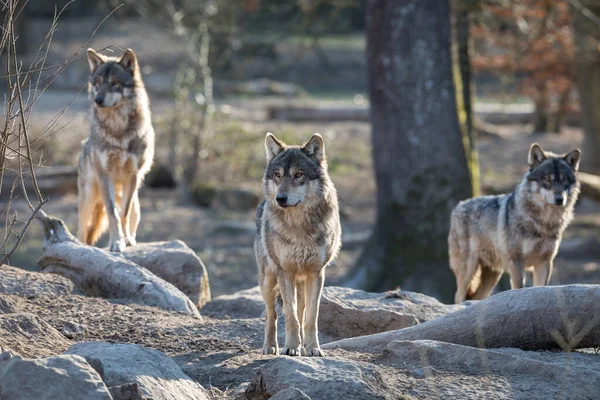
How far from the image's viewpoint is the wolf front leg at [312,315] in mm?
6410

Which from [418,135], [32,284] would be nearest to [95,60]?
[32,284]

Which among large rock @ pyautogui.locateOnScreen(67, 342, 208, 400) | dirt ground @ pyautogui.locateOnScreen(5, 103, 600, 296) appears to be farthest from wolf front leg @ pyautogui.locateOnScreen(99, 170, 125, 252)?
large rock @ pyautogui.locateOnScreen(67, 342, 208, 400)

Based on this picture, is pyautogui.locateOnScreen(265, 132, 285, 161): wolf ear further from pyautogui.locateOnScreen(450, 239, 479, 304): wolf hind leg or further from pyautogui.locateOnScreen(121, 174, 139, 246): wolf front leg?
pyautogui.locateOnScreen(450, 239, 479, 304): wolf hind leg

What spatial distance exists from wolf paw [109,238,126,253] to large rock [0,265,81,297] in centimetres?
116

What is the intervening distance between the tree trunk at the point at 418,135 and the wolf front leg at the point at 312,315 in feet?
20.2

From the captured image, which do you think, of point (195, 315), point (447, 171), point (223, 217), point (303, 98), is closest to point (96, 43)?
point (303, 98)

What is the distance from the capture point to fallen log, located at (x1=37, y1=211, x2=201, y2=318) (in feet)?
27.5

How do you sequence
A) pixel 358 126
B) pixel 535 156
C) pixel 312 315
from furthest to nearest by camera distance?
pixel 358 126, pixel 535 156, pixel 312 315

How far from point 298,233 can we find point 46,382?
96.6 inches

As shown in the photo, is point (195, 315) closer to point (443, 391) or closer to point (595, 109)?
point (443, 391)

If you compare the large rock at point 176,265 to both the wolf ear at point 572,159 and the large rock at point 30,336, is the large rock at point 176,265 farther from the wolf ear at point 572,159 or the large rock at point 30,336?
the wolf ear at point 572,159

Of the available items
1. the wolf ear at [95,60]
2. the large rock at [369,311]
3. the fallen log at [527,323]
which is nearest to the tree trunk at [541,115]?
the wolf ear at [95,60]

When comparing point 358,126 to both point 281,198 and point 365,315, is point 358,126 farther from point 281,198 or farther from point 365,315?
point 281,198

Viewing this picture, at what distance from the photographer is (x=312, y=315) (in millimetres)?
6500
